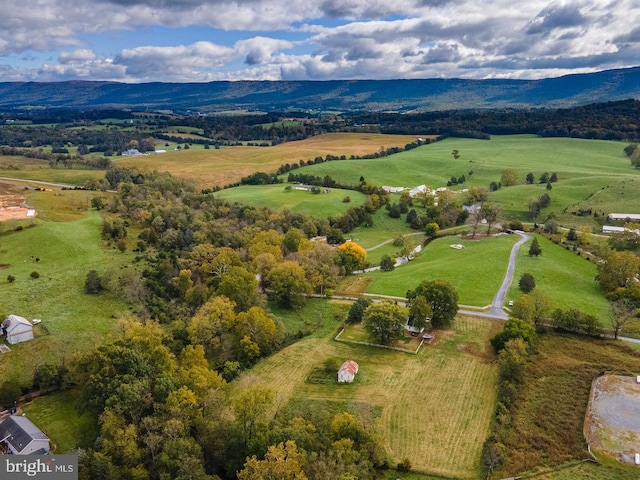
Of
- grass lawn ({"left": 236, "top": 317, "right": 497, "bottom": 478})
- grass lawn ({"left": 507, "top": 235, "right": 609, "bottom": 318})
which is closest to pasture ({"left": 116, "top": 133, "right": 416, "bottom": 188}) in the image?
grass lawn ({"left": 507, "top": 235, "right": 609, "bottom": 318})

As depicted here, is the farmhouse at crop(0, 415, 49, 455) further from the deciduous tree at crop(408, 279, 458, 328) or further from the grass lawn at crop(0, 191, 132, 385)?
the deciduous tree at crop(408, 279, 458, 328)

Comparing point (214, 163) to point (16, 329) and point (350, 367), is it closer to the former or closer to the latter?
point (16, 329)

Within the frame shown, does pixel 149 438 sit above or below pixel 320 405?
above

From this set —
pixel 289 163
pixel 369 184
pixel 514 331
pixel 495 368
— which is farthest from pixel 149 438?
pixel 289 163

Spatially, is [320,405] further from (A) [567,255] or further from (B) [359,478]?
(A) [567,255]

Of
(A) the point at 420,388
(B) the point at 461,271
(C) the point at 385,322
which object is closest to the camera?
(A) the point at 420,388

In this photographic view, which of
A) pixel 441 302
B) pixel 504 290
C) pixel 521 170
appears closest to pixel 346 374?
pixel 441 302
